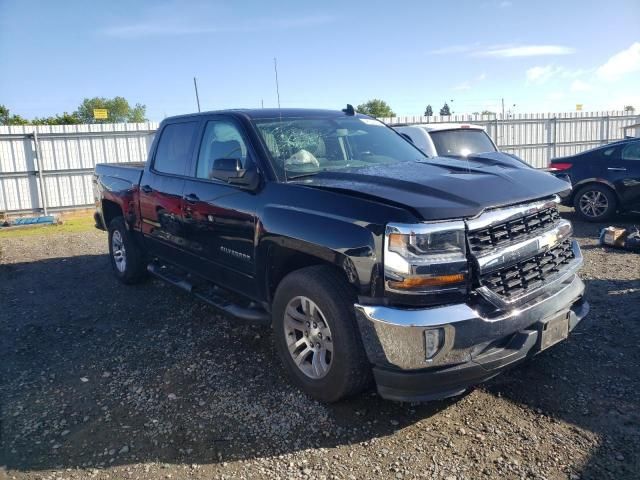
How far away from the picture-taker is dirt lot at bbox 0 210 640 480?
287cm

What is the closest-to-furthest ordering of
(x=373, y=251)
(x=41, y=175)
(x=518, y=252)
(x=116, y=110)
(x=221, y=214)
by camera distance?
(x=373, y=251) < (x=518, y=252) < (x=221, y=214) < (x=41, y=175) < (x=116, y=110)

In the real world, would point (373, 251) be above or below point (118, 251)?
above

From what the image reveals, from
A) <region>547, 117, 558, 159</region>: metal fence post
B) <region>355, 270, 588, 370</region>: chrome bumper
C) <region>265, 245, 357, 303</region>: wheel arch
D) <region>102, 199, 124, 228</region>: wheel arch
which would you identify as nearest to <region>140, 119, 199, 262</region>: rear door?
<region>102, 199, 124, 228</region>: wheel arch

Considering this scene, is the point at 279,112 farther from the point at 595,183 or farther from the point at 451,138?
the point at 595,183

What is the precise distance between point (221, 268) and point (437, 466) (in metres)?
2.36

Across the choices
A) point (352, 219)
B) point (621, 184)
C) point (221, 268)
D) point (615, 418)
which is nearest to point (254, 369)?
point (221, 268)

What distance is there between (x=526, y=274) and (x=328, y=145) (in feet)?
6.26

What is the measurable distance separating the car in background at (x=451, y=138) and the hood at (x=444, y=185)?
4395 millimetres

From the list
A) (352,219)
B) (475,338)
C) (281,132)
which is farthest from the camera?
(281,132)

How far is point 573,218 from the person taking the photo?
10.0 meters

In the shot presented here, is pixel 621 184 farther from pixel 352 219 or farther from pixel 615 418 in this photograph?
pixel 352 219

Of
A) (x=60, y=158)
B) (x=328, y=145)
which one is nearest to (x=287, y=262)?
(x=328, y=145)

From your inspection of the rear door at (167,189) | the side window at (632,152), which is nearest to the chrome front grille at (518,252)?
the rear door at (167,189)

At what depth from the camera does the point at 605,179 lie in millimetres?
9352
